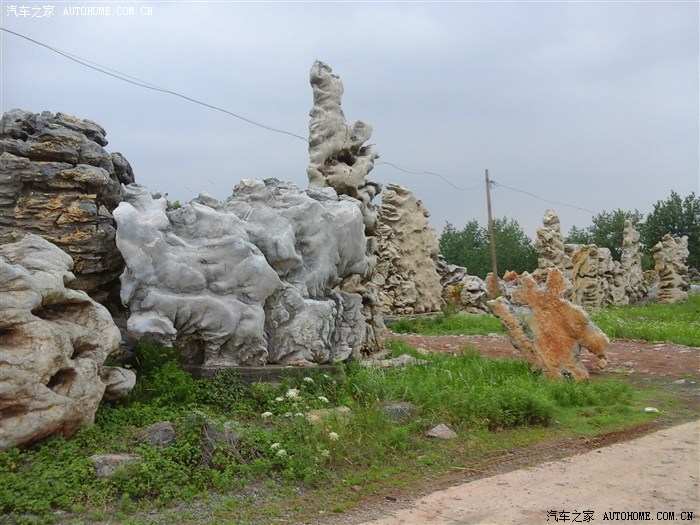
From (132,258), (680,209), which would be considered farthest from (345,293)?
(680,209)

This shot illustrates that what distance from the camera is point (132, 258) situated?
671cm

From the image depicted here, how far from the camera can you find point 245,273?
7262 mm

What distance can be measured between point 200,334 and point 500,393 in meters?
3.15

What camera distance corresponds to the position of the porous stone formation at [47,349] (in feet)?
15.5

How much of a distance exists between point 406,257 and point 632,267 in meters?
13.6

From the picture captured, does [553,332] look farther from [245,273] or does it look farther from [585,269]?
[585,269]

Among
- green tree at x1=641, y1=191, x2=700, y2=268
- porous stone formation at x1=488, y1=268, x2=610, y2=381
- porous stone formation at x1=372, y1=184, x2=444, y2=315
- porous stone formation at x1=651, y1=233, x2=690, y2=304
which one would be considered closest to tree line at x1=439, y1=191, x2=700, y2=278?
green tree at x1=641, y1=191, x2=700, y2=268

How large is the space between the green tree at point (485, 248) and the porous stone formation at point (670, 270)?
18.9m

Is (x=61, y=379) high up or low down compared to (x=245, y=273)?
down

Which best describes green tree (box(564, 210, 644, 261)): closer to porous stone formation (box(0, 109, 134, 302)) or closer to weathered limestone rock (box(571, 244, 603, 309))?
weathered limestone rock (box(571, 244, 603, 309))

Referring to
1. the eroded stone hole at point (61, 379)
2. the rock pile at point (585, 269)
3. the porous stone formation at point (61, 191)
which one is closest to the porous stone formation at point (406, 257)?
the rock pile at point (585, 269)

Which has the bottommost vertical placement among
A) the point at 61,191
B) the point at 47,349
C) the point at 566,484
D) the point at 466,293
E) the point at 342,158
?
the point at 566,484

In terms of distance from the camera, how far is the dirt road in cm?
428

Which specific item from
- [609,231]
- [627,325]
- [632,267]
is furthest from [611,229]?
[627,325]
